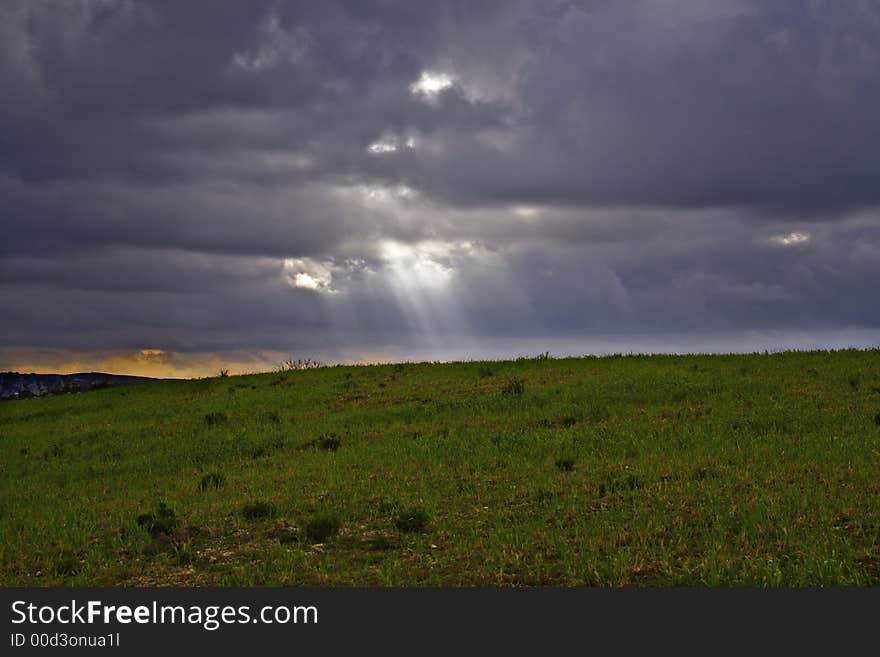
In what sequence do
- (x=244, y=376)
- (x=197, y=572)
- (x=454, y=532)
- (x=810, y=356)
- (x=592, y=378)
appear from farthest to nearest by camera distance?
(x=244, y=376)
(x=810, y=356)
(x=592, y=378)
(x=454, y=532)
(x=197, y=572)

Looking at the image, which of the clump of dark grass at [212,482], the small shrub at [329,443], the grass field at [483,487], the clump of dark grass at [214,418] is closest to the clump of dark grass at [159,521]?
the grass field at [483,487]

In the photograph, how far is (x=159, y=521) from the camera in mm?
16234

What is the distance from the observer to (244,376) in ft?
159

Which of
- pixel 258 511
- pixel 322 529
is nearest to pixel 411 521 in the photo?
pixel 322 529

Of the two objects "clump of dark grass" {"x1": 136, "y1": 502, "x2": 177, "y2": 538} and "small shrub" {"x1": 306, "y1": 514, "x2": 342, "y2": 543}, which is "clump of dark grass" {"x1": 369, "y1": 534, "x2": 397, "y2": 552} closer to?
"small shrub" {"x1": 306, "y1": 514, "x2": 342, "y2": 543}

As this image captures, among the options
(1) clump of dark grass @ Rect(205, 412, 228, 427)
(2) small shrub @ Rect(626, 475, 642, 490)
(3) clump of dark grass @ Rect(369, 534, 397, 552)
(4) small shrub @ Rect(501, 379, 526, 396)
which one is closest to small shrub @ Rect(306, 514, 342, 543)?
(3) clump of dark grass @ Rect(369, 534, 397, 552)

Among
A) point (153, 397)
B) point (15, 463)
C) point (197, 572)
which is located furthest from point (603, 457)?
point (153, 397)

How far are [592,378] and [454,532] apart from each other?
852 inches

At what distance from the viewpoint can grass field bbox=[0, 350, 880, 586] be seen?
12609 millimetres

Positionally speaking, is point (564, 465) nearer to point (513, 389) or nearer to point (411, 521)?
point (411, 521)

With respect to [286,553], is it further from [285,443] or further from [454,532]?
[285,443]

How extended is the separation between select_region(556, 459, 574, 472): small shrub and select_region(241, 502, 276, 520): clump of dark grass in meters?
7.04

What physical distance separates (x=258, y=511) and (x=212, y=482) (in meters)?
4.80

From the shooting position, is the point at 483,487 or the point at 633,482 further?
the point at 483,487
